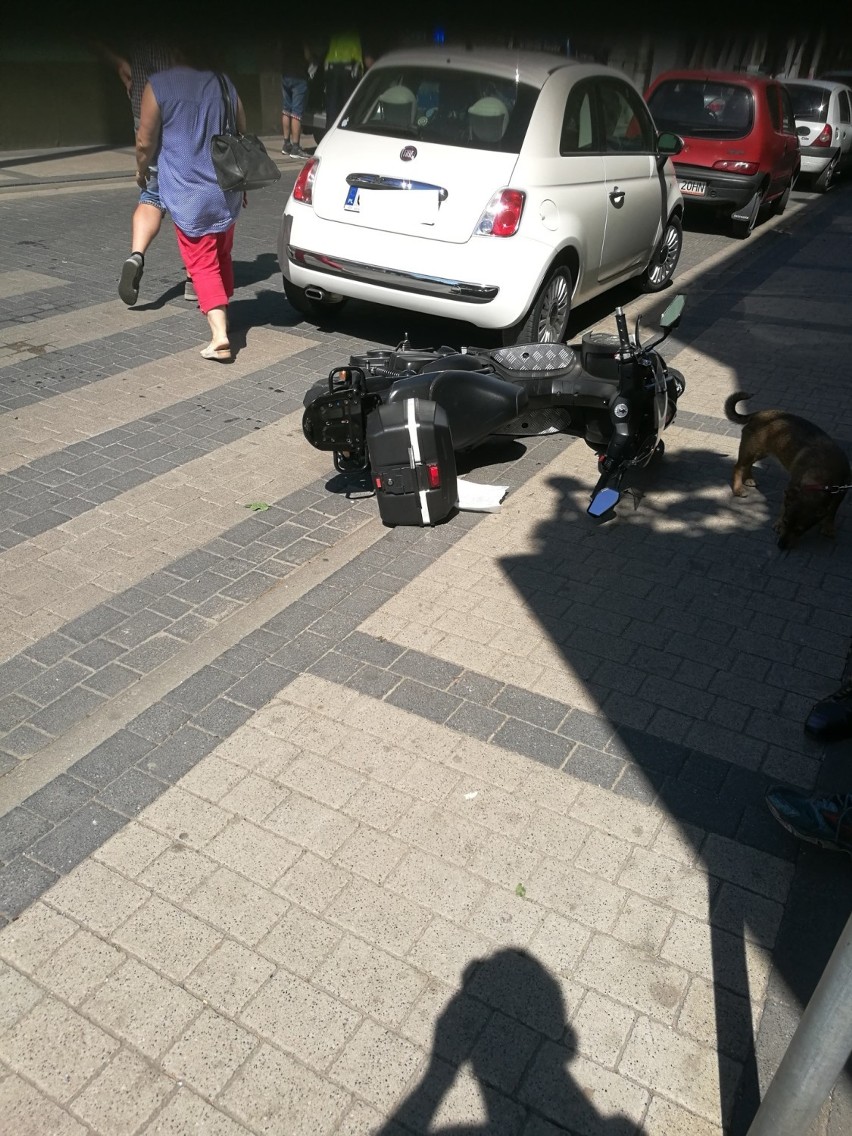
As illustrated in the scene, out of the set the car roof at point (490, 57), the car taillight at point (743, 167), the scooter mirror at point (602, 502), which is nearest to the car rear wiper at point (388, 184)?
the scooter mirror at point (602, 502)

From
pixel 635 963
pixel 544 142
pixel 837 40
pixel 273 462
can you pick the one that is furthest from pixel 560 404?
pixel 837 40

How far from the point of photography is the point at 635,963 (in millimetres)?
2721

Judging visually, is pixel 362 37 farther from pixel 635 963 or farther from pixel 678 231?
pixel 678 231

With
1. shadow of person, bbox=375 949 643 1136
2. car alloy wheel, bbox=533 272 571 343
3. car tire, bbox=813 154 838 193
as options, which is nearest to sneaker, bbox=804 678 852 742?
shadow of person, bbox=375 949 643 1136

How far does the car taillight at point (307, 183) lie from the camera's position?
7.02 m

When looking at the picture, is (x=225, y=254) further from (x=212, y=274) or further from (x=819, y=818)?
(x=819, y=818)

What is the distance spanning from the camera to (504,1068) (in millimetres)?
2430

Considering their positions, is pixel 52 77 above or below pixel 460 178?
above

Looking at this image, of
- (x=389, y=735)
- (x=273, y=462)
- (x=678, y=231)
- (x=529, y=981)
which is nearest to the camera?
(x=529, y=981)

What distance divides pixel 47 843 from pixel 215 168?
486cm

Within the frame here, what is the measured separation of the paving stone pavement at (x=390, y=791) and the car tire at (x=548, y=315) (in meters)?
1.32

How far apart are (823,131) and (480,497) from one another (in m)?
14.2

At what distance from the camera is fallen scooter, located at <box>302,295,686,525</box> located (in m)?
4.72

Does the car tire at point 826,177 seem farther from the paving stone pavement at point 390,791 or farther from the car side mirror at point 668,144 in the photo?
the paving stone pavement at point 390,791
